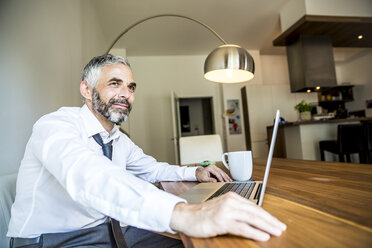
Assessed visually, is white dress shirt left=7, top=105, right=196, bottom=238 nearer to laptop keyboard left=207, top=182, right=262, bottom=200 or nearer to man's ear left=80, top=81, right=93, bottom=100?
man's ear left=80, top=81, right=93, bottom=100

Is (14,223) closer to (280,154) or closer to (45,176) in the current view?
(45,176)

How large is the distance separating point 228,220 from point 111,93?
36.4 inches

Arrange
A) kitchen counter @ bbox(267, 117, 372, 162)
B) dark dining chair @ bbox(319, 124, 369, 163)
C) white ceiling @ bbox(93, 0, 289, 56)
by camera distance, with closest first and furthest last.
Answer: dark dining chair @ bbox(319, 124, 369, 163)
white ceiling @ bbox(93, 0, 289, 56)
kitchen counter @ bbox(267, 117, 372, 162)

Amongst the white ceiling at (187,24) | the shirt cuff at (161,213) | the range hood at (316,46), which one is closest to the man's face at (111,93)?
the shirt cuff at (161,213)

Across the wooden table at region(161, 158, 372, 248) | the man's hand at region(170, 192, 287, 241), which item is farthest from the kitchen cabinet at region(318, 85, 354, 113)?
the man's hand at region(170, 192, 287, 241)

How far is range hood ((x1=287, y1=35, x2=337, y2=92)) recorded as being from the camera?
3.79 metres

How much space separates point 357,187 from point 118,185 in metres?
0.66

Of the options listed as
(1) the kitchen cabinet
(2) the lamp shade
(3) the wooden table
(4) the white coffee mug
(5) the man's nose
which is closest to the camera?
(3) the wooden table

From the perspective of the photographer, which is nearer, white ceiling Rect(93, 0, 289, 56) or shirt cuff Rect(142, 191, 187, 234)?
shirt cuff Rect(142, 191, 187, 234)

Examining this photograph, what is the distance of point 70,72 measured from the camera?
90.5 inches

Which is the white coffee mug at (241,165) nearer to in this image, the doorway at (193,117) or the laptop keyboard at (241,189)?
the laptop keyboard at (241,189)

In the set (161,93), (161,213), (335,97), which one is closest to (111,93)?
(161,213)

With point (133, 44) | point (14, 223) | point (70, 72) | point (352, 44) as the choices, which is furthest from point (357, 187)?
point (352, 44)

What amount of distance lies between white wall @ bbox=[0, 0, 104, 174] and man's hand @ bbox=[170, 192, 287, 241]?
4.06 ft
